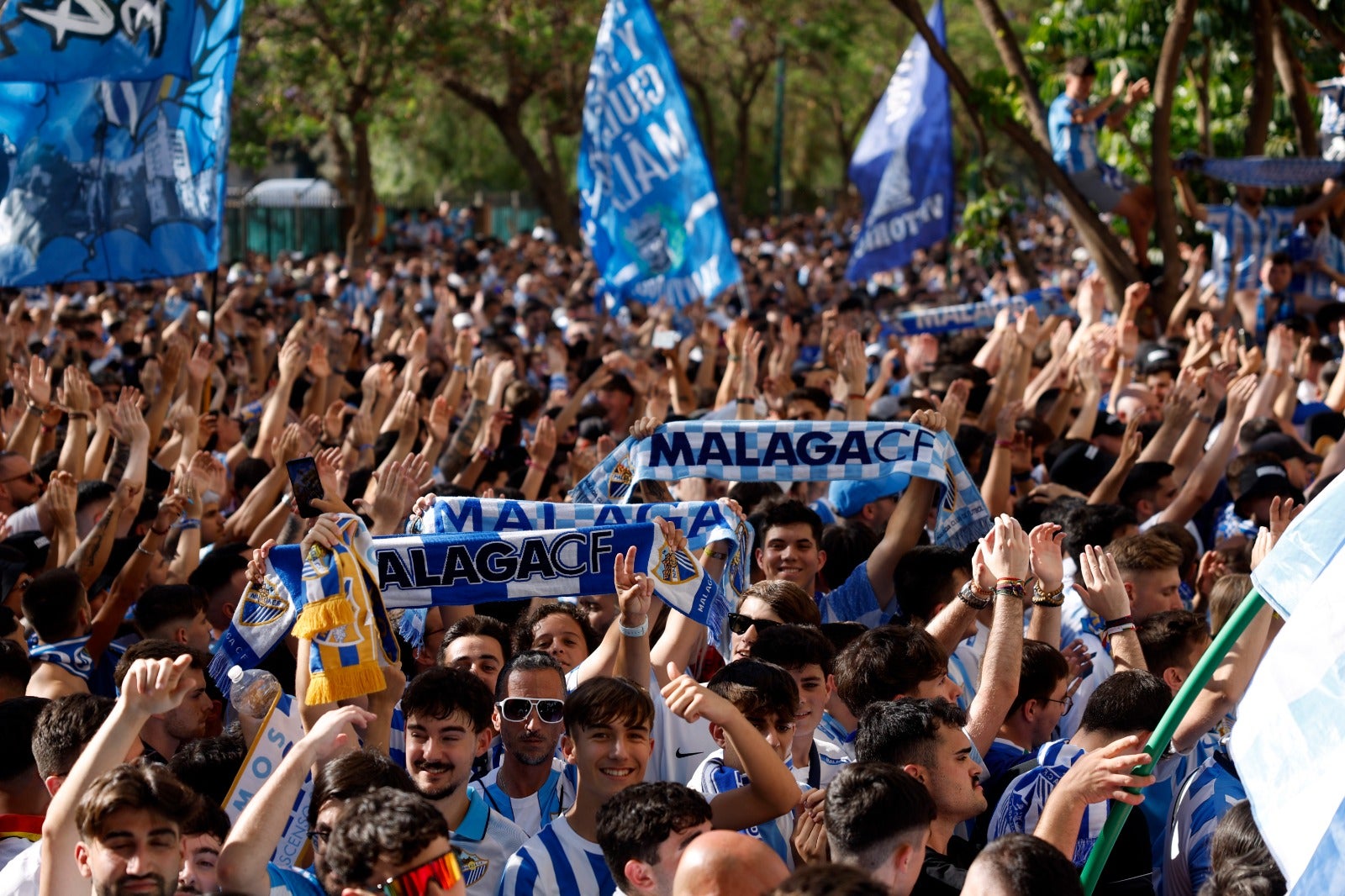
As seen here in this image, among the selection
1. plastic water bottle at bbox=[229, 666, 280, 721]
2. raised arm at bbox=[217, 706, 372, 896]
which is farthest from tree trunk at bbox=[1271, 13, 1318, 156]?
raised arm at bbox=[217, 706, 372, 896]

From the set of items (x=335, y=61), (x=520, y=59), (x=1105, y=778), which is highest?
(x=520, y=59)

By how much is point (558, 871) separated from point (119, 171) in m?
6.48

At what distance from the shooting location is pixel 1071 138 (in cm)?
1227

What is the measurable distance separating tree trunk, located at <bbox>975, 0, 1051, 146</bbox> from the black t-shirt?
8.89m

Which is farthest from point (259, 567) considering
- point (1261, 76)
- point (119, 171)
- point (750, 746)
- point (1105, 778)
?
point (1261, 76)

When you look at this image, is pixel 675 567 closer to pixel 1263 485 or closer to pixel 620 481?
pixel 620 481

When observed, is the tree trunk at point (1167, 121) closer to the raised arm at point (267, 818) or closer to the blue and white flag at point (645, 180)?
the blue and white flag at point (645, 180)

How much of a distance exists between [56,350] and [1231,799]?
1039 cm

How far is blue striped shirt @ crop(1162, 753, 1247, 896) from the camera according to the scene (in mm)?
4289

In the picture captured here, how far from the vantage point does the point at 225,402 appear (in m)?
12.2

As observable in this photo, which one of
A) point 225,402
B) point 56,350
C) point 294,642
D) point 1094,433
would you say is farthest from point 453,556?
point 56,350

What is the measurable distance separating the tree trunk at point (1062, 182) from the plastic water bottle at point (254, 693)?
8.15 m

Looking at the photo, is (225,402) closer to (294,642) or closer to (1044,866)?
(294,642)

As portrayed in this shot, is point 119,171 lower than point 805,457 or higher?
higher
